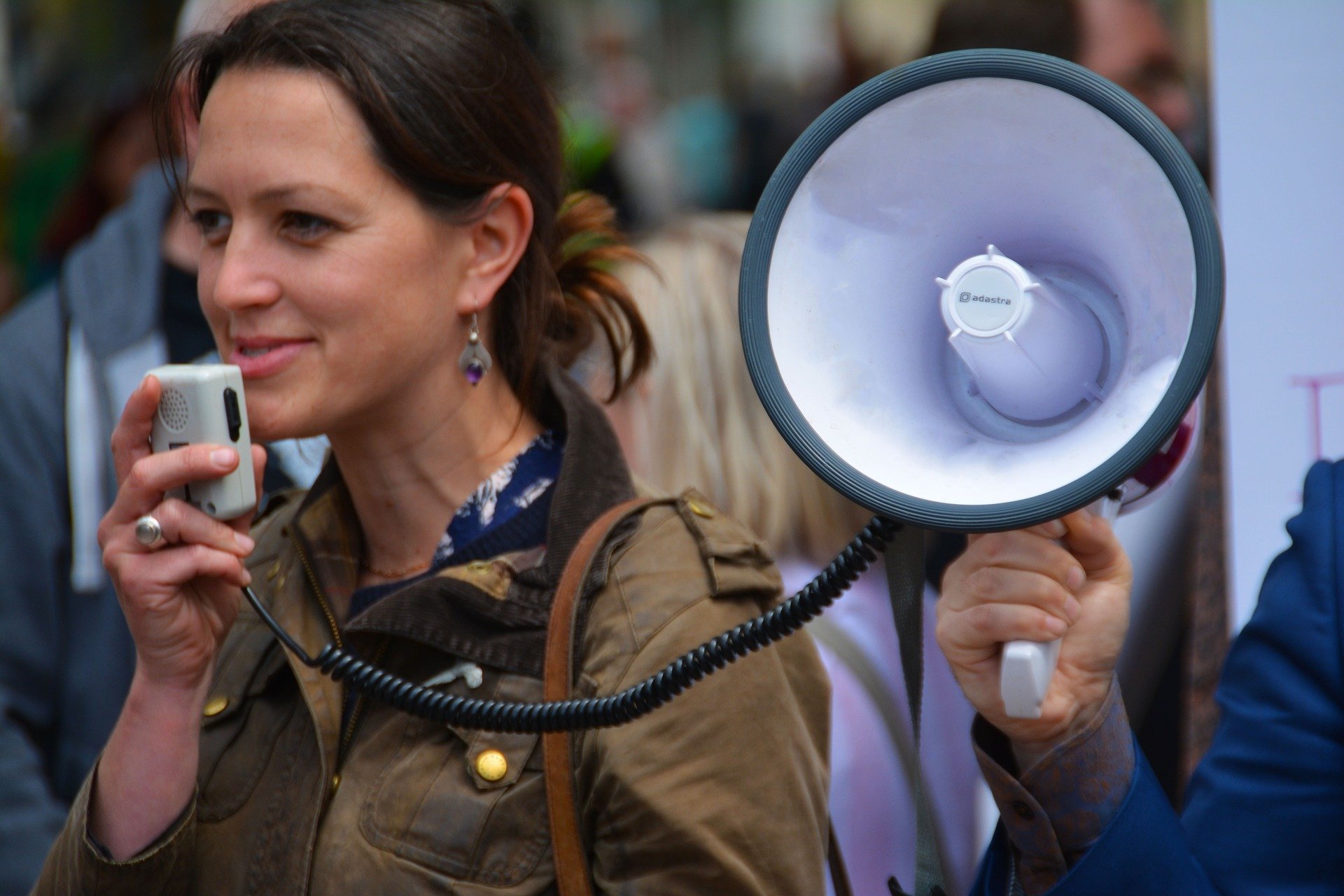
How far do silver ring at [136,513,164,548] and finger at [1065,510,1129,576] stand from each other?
41.0 inches

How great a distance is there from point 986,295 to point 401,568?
0.99 meters

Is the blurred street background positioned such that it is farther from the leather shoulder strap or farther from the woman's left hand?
the woman's left hand

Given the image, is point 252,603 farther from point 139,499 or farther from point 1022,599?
point 1022,599

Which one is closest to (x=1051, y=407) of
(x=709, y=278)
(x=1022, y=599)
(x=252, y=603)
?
(x=1022, y=599)

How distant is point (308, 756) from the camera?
1.76 m

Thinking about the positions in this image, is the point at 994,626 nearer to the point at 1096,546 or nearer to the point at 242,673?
the point at 1096,546

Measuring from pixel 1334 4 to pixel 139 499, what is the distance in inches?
67.7

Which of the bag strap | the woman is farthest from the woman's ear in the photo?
the bag strap

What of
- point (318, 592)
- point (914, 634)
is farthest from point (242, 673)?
point (914, 634)

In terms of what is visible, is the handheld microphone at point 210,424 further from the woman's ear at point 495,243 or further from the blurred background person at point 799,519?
the blurred background person at point 799,519

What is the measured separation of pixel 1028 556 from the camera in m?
1.27

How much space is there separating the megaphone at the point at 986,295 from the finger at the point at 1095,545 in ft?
0.10

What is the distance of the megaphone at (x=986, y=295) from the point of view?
3.80ft

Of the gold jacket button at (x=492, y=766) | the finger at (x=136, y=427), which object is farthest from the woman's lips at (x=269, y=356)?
the gold jacket button at (x=492, y=766)
